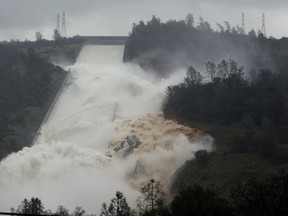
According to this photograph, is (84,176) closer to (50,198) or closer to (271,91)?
(50,198)

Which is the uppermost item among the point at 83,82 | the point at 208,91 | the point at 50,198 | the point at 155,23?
the point at 155,23

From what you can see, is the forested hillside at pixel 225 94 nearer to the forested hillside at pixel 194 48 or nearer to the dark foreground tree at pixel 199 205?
the forested hillside at pixel 194 48

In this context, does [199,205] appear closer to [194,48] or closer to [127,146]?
[127,146]

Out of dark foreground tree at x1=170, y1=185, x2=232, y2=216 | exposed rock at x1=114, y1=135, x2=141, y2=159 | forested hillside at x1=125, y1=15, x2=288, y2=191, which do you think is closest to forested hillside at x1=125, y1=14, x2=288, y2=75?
forested hillside at x1=125, y1=15, x2=288, y2=191

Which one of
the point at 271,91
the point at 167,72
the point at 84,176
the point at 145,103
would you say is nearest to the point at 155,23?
the point at 167,72

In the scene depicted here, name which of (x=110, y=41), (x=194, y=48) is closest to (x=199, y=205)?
(x=194, y=48)

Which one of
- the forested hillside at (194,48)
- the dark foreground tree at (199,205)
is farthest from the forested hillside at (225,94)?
the dark foreground tree at (199,205)
